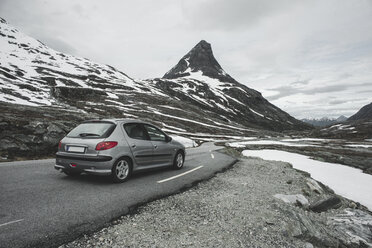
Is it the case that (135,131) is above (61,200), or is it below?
above

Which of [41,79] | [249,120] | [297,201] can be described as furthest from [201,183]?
[249,120]

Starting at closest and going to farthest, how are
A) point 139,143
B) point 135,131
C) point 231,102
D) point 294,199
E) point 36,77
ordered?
point 294,199
point 139,143
point 135,131
point 36,77
point 231,102

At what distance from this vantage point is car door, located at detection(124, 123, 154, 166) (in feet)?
23.6

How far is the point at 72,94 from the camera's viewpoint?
78.6 m

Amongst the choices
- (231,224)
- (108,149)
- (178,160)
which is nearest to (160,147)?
(178,160)

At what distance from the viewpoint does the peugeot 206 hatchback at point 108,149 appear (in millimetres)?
6266

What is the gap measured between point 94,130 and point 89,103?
239ft

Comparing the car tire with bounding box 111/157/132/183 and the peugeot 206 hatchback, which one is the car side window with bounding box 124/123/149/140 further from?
the car tire with bounding box 111/157/132/183

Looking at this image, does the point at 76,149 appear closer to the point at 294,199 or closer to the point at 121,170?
the point at 121,170

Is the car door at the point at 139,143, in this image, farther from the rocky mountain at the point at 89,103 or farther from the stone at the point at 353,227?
the rocky mountain at the point at 89,103

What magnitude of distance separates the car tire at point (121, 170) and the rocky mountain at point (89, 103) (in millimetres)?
8856

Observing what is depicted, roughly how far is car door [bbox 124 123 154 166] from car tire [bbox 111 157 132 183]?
0.35 meters

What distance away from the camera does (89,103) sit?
7256 centimetres

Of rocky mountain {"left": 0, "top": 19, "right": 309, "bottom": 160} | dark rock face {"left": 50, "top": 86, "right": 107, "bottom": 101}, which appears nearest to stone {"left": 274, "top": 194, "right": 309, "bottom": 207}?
rocky mountain {"left": 0, "top": 19, "right": 309, "bottom": 160}
